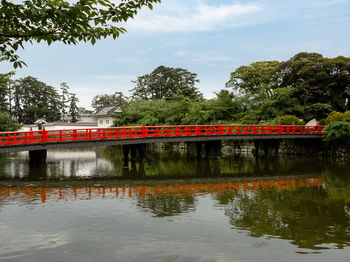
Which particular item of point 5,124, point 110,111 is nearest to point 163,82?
point 110,111

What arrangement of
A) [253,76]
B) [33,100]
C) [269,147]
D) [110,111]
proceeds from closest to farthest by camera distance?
[269,147], [253,76], [110,111], [33,100]

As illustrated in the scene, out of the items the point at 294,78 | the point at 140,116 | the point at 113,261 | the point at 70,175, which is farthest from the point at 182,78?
the point at 113,261

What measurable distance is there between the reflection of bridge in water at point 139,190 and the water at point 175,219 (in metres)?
0.05

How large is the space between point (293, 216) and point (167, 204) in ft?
15.5

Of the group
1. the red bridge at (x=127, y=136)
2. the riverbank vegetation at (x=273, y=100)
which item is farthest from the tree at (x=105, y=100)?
the red bridge at (x=127, y=136)

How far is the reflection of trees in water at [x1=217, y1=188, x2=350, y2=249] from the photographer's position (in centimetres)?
872

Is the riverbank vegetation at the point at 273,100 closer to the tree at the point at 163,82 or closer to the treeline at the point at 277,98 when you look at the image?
the treeline at the point at 277,98

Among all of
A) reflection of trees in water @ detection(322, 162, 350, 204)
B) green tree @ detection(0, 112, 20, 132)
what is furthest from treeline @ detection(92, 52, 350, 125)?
green tree @ detection(0, 112, 20, 132)

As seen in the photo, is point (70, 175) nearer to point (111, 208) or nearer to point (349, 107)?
point (111, 208)

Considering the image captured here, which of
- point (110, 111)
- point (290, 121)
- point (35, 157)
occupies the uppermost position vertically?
point (110, 111)

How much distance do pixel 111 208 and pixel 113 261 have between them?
15.8ft

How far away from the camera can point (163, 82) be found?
65562 millimetres

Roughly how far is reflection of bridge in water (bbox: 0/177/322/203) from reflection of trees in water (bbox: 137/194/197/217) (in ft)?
1.75

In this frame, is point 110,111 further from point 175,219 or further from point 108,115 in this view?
point 175,219
